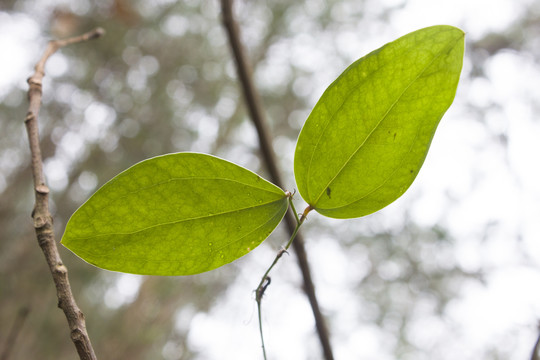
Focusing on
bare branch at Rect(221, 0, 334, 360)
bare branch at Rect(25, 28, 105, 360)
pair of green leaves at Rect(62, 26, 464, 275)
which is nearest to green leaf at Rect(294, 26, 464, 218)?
pair of green leaves at Rect(62, 26, 464, 275)

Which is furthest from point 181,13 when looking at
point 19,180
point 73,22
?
point 19,180

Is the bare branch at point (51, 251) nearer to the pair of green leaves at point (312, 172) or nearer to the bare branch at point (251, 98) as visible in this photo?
the pair of green leaves at point (312, 172)

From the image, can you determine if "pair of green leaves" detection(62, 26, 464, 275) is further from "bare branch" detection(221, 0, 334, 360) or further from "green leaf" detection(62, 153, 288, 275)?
"bare branch" detection(221, 0, 334, 360)

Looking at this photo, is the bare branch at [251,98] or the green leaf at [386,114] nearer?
the green leaf at [386,114]

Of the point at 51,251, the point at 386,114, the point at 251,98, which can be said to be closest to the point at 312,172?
the point at 386,114

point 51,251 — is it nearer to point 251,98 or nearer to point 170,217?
point 170,217

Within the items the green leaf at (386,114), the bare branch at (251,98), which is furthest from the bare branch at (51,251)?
the bare branch at (251,98)

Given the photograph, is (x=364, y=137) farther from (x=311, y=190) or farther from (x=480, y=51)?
(x=480, y=51)
